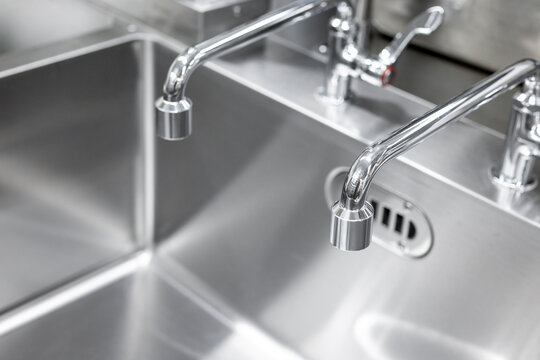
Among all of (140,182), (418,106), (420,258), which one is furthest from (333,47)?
(140,182)

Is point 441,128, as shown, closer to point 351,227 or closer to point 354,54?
point 351,227

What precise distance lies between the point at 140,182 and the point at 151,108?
0.32 feet

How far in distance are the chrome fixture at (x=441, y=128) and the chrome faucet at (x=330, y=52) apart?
139mm

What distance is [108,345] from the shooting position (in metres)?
0.91

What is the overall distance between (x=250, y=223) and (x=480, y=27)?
12.8 inches

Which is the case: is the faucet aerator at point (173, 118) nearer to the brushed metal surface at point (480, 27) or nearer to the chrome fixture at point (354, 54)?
the chrome fixture at point (354, 54)

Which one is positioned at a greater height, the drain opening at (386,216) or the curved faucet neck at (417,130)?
the curved faucet neck at (417,130)

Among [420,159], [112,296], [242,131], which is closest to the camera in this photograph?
[420,159]

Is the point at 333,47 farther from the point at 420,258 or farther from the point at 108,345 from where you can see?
the point at 108,345

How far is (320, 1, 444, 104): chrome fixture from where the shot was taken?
2.58 ft

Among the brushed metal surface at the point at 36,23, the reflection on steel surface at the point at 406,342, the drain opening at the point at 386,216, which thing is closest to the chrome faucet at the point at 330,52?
the drain opening at the point at 386,216

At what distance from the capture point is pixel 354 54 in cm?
81

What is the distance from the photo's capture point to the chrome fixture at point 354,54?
79 cm

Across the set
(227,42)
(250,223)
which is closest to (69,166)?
(250,223)
